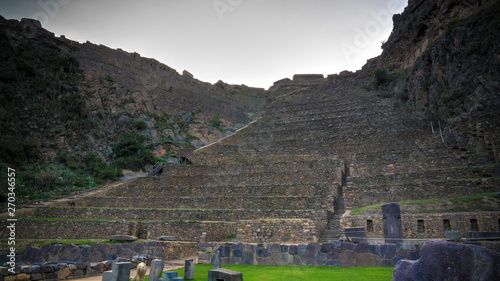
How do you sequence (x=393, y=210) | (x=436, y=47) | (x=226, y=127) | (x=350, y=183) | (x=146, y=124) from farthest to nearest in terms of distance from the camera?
(x=226, y=127) → (x=146, y=124) → (x=436, y=47) → (x=350, y=183) → (x=393, y=210)

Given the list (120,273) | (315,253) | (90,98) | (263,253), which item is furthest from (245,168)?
(90,98)

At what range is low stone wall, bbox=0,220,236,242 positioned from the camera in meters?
16.8

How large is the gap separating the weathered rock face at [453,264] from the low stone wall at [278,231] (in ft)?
35.5

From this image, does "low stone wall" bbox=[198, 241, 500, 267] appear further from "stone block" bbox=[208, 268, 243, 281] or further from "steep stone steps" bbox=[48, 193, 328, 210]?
"steep stone steps" bbox=[48, 193, 328, 210]

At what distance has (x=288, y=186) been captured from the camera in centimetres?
2091

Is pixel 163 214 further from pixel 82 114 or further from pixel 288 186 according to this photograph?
pixel 82 114

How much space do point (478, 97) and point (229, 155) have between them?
61.9 feet

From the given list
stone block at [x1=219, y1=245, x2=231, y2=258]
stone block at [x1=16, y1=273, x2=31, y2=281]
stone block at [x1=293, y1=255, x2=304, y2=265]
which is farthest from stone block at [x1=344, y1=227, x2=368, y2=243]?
stone block at [x1=16, y1=273, x2=31, y2=281]

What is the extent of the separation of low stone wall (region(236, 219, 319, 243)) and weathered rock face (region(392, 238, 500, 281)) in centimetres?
1081

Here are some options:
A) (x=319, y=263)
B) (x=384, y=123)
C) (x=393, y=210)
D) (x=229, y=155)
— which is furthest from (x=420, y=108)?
(x=319, y=263)

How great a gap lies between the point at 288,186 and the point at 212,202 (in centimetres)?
490

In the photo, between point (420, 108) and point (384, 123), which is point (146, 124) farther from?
point (420, 108)

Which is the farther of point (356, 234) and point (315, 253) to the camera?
point (356, 234)

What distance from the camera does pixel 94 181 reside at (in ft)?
94.5
